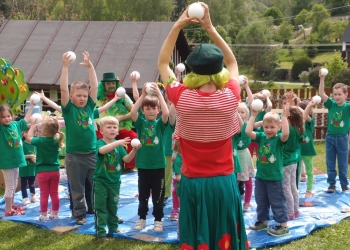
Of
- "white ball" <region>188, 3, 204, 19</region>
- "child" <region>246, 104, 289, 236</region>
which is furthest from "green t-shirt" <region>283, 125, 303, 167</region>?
"white ball" <region>188, 3, 204, 19</region>

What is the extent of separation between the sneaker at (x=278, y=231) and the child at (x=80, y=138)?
7.49 feet

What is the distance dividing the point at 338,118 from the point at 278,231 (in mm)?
2613

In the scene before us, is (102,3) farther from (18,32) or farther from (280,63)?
(18,32)

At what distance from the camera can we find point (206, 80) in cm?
343

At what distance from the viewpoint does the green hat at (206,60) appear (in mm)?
3369

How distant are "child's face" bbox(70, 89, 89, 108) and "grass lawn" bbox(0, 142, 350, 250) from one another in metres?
1.56

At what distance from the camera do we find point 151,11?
4506 centimetres

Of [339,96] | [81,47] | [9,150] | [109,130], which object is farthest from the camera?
[81,47]

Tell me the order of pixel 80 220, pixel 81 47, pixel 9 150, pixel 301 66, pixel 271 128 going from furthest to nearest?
1. pixel 301 66
2. pixel 81 47
3. pixel 9 150
4. pixel 80 220
5. pixel 271 128

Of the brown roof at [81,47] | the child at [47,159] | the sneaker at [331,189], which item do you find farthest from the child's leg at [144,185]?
the brown roof at [81,47]

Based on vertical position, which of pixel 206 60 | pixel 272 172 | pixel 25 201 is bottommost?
pixel 25 201

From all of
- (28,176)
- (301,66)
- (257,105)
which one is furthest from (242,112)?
(301,66)

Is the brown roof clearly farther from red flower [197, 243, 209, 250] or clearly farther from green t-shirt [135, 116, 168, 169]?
red flower [197, 243, 209, 250]

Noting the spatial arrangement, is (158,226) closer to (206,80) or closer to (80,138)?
(80,138)
